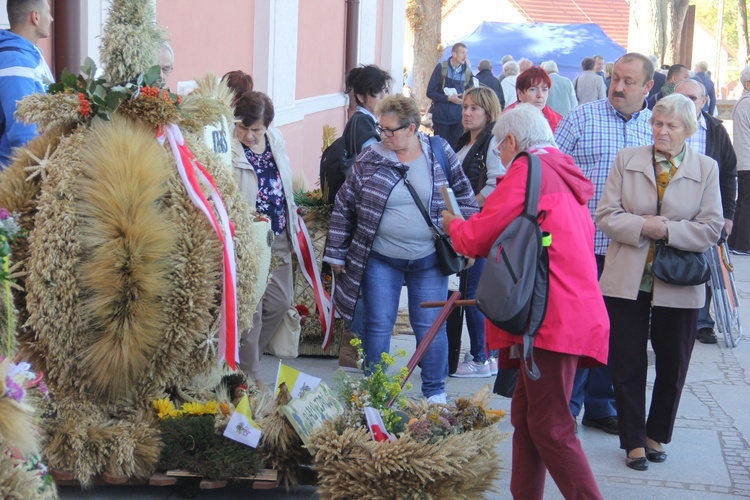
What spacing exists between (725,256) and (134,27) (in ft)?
15.6

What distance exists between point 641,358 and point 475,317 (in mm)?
1799

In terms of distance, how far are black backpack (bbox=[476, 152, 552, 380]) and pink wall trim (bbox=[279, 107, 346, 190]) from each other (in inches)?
297

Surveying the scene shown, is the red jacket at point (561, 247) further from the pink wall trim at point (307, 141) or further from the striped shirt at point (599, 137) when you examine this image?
the pink wall trim at point (307, 141)

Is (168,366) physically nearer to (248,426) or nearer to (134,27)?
(248,426)

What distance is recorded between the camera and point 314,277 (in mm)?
6133

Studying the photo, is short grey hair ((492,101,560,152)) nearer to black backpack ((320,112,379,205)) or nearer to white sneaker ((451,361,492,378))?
black backpack ((320,112,379,205))

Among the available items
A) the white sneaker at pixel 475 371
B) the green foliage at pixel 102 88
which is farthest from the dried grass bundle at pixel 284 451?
the white sneaker at pixel 475 371

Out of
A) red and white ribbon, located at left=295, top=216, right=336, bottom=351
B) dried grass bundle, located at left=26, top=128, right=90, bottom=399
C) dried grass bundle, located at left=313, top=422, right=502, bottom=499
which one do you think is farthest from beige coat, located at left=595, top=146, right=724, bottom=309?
dried grass bundle, located at left=26, top=128, right=90, bottom=399

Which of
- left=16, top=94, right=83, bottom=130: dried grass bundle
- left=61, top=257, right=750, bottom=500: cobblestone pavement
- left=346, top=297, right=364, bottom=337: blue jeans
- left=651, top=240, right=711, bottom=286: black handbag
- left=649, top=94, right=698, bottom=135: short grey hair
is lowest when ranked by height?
left=61, top=257, right=750, bottom=500: cobblestone pavement

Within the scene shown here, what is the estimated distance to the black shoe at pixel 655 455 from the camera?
5.09 metres

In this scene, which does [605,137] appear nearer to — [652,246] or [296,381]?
[652,246]

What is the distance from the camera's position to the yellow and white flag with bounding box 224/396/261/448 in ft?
13.6

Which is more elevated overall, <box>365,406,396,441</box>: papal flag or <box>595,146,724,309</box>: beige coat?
<box>595,146,724,309</box>: beige coat

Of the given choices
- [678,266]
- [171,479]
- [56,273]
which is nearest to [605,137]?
[678,266]
